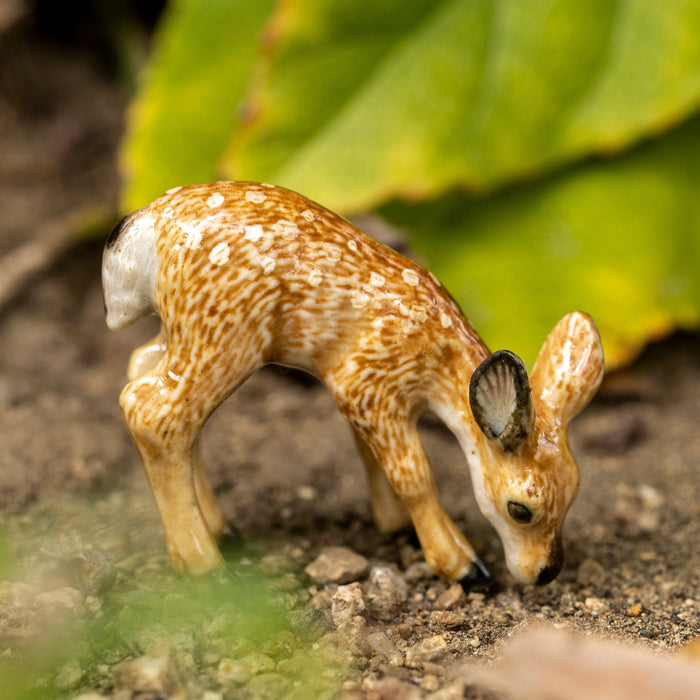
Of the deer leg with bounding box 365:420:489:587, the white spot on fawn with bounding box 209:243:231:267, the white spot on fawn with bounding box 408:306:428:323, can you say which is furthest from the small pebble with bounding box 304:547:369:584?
the white spot on fawn with bounding box 209:243:231:267

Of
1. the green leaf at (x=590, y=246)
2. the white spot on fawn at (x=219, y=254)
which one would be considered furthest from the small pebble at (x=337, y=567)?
the green leaf at (x=590, y=246)

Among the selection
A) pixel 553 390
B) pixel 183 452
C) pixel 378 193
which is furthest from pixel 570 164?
pixel 183 452

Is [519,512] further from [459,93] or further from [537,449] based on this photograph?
[459,93]

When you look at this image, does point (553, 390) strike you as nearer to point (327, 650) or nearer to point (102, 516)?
point (327, 650)

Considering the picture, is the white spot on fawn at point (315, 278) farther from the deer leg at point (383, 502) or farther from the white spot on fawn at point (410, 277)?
the deer leg at point (383, 502)

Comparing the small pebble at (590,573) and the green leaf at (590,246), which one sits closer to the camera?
the small pebble at (590,573)

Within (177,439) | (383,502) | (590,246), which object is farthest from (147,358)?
(590,246)
